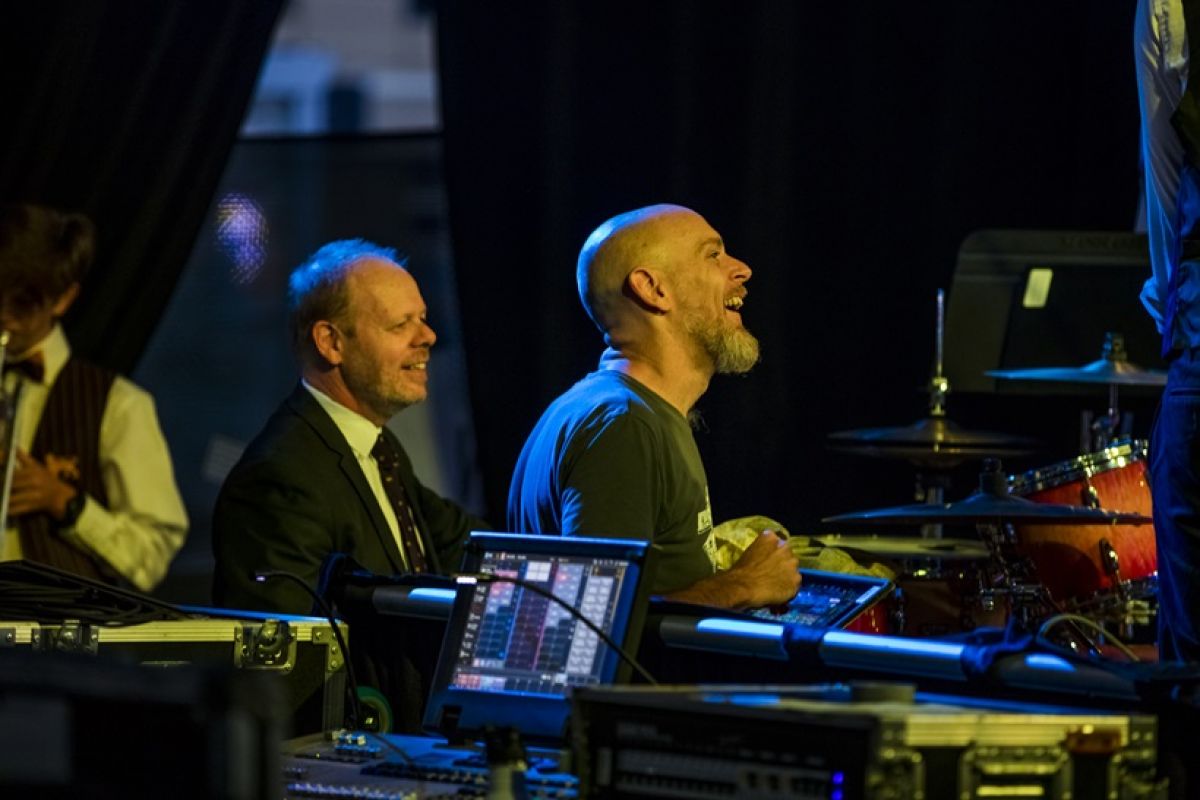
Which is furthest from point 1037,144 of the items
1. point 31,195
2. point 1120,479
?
point 31,195

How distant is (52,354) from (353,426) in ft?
2.95

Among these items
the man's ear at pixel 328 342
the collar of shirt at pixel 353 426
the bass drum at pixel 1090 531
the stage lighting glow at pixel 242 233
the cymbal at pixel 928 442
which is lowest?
the bass drum at pixel 1090 531

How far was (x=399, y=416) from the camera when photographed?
5.64 m

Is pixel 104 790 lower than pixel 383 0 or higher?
lower

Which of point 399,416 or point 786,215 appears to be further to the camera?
point 399,416

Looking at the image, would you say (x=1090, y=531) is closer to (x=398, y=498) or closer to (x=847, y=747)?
(x=398, y=498)

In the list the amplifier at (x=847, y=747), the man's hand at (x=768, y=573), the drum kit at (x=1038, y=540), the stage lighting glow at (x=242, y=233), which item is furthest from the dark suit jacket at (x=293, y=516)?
the amplifier at (x=847, y=747)

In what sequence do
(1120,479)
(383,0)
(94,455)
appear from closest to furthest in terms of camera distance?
(1120,479) → (94,455) → (383,0)

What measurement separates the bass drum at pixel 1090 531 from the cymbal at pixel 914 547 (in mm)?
160

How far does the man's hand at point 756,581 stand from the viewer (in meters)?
2.96

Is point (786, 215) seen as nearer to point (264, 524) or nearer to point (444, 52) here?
point (444, 52)

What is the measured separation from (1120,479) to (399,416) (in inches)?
82.5

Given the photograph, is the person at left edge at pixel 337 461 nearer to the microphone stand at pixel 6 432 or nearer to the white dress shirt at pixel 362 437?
the white dress shirt at pixel 362 437

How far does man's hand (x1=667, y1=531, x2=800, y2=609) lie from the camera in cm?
296
